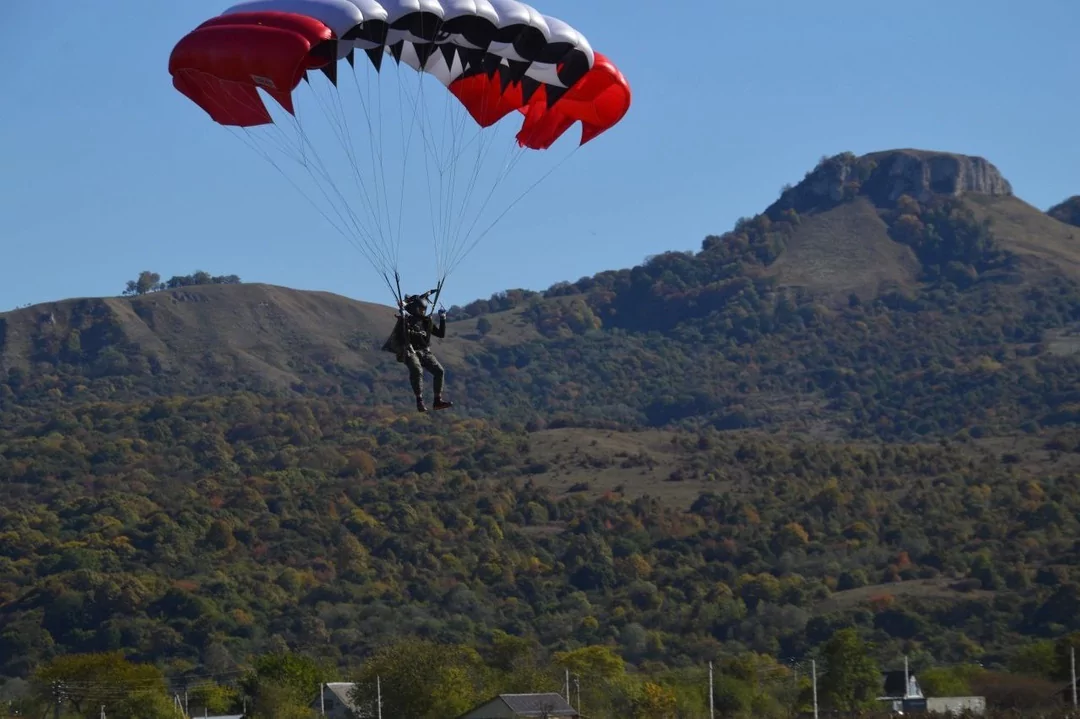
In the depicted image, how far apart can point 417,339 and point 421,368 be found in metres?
0.51

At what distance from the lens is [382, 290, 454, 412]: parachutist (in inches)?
1265

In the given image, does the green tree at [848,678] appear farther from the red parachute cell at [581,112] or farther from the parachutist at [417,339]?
the parachutist at [417,339]

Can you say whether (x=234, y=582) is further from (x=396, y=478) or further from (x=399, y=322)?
(x=399, y=322)

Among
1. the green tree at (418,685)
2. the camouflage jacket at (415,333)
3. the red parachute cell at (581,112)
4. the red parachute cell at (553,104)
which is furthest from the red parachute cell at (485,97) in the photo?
the green tree at (418,685)

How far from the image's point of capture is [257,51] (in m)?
31.7

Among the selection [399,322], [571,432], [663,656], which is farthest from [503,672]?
[571,432]

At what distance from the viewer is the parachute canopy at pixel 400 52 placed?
31.8 metres

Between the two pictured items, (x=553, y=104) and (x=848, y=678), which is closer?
(x=553, y=104)

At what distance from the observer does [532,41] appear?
33875mm

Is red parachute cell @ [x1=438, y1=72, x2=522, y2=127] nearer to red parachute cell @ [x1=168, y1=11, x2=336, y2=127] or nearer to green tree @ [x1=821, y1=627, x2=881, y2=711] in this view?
red parachute cell @ [x1=168, y1=11, x2=336, y2=127]

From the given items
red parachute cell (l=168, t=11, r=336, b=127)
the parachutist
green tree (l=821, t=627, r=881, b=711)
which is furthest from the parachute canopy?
green tree (l=821, t=627, r=881, b=711)

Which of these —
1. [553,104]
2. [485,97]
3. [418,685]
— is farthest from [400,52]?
[418,685]

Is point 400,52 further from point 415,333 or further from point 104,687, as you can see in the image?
point 104,687

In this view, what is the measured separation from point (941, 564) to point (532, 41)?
355 ft
